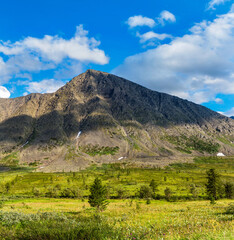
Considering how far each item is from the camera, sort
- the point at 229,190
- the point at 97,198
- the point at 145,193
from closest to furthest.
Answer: the point at 97,198 → the point at 229,190 → the point at 145,193

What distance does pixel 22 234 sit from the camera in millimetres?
10305

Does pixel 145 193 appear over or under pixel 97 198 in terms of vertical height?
under

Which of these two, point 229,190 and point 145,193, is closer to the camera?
point 229,190

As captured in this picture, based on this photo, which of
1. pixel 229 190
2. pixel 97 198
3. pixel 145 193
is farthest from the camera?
pixel 145 193

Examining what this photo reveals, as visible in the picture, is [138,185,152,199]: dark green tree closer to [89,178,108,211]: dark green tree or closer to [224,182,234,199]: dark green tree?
[224,182,234,199]: dark green tree

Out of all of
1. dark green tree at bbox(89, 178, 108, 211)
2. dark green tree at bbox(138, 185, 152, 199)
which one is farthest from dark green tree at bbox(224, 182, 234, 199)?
dark green tree at bbox(89, 178, 108, 211)

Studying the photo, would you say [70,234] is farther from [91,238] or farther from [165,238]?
[165,238]

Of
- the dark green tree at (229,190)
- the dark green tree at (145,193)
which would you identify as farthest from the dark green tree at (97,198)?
the dark green tree at (229,190)

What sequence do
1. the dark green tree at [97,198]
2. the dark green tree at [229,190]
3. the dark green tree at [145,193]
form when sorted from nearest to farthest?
the dark green tree at [97,198]
the dark green tree at [229,190]
the dark green tree at [145,193]

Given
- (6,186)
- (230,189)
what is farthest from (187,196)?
(6,186)

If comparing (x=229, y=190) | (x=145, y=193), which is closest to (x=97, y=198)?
(x=145, y=193)

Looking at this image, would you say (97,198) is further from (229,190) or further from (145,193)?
(229,190)

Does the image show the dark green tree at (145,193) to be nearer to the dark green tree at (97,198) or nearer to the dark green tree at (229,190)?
the dark green tree at (229,190)

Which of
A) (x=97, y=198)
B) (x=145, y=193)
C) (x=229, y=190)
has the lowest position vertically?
(x=145, y=193)
